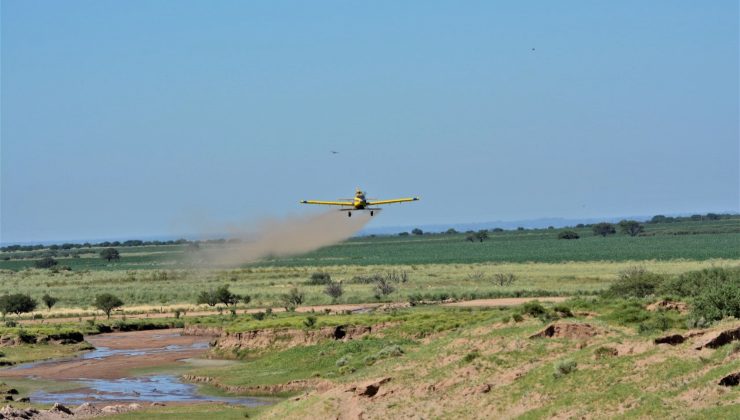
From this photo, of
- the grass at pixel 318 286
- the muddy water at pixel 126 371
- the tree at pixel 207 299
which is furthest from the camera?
the grass at pixel 318 286

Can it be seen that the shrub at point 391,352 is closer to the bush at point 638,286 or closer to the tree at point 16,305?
the bush at point 638,286

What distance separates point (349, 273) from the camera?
148m

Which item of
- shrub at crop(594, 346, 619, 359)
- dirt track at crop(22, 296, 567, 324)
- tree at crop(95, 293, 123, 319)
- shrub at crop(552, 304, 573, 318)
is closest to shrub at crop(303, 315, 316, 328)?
dirt track at crop(22, 296, 567, 324)

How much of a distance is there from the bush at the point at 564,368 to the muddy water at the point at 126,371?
18.5m

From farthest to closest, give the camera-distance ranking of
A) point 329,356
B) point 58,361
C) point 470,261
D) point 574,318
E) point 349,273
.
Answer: point 470,261 < point 349,273 < point 58,361 < point 329,356 < point 574,318

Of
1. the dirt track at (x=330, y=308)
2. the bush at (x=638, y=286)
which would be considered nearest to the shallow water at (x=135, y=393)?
the dirt track at (x=330, y=308)

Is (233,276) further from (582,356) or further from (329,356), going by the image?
(582,356)

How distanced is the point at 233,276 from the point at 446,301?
6031cm

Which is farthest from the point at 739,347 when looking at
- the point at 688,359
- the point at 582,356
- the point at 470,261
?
the point at 470,261

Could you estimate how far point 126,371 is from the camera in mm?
63375

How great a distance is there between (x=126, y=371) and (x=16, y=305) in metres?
39.5

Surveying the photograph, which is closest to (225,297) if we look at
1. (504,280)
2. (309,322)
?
(504,280)

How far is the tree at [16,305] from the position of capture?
98938 mm

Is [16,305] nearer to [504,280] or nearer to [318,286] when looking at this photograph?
[318,286]
